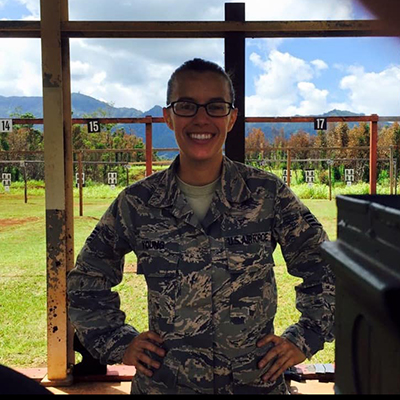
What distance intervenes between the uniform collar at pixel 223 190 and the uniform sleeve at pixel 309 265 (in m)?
0.12

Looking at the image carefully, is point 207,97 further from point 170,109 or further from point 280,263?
point 280,263

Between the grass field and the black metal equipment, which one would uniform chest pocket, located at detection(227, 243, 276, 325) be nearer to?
the black metal equipment

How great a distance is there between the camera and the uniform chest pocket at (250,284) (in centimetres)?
143

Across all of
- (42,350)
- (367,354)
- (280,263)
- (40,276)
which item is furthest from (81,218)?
(367,354)

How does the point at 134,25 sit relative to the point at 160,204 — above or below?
above

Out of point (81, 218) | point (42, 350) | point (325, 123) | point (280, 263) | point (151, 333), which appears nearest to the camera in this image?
point (151, 333)

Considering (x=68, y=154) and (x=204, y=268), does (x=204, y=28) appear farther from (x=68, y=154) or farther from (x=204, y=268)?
(x=204, y=268)

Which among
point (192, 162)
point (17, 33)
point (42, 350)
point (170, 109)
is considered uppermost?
point (17, 33)

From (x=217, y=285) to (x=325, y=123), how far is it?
1.95m

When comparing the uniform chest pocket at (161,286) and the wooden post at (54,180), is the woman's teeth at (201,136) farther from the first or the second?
the wooden post at (54,180)

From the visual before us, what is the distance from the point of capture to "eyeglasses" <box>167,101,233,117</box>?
1.47 m

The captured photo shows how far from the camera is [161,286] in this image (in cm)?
145

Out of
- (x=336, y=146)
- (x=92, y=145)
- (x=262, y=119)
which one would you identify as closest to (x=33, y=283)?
(x=92, y=145)

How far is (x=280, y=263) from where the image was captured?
5.93m
